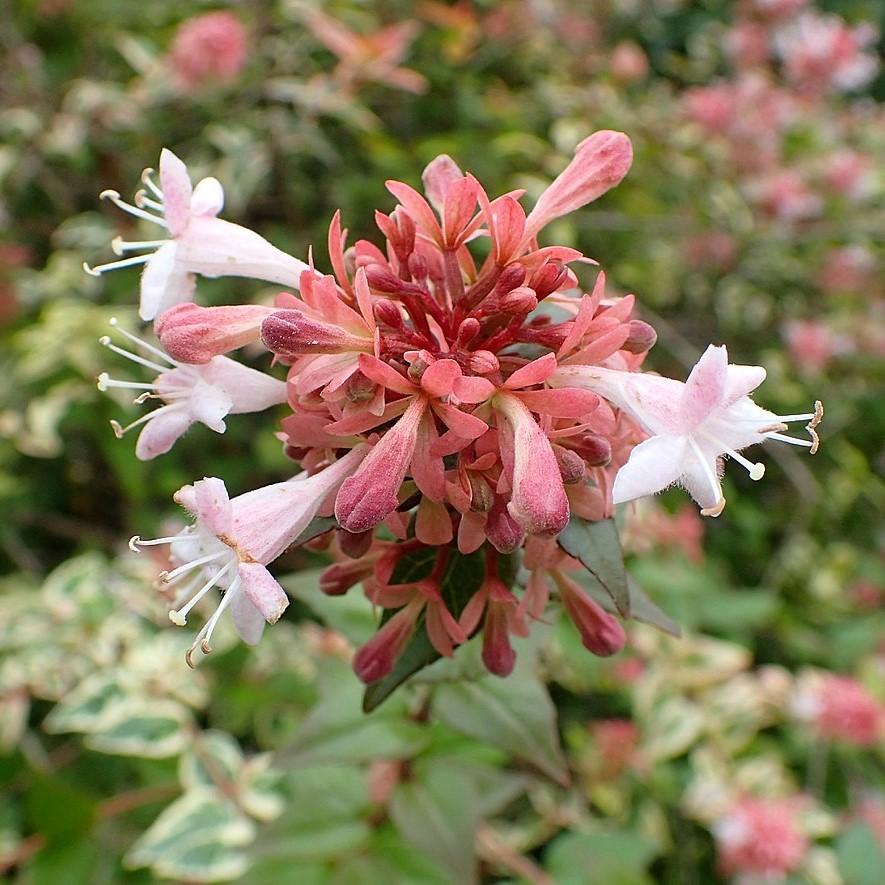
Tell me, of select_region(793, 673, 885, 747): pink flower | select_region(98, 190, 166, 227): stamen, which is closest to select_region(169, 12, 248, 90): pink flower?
select_region(98, 190, 166, 227): stamen

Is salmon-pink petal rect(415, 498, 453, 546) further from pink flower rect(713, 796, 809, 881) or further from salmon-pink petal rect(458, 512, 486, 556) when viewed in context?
pink flower rect(713, 796, 809, 881)

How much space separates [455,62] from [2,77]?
122 centimetres

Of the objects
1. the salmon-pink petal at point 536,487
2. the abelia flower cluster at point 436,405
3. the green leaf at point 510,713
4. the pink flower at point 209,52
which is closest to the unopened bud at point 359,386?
the abelia flower cluster at point 436,405

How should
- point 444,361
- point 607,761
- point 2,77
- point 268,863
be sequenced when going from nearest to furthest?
point 444,361 → point 268,863 → point 607,761 → point 2,77

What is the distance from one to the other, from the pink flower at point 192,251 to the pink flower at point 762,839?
1223mm

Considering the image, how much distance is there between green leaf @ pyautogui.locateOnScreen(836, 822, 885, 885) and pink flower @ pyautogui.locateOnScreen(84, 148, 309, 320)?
1394 mm

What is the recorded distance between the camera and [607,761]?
158cm

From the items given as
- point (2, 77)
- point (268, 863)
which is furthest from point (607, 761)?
point (2, 77)

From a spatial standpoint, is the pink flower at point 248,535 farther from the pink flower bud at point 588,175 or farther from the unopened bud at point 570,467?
the pink flower bud at point 588,175

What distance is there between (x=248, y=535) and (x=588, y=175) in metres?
0.39

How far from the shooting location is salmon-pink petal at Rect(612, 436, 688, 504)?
0.50 metres

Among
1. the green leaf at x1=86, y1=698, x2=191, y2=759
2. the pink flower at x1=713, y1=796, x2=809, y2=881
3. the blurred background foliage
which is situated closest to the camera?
the blurred background foliage

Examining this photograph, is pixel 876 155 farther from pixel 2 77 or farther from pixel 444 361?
pixel 444 361

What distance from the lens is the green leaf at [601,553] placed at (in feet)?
1.91
